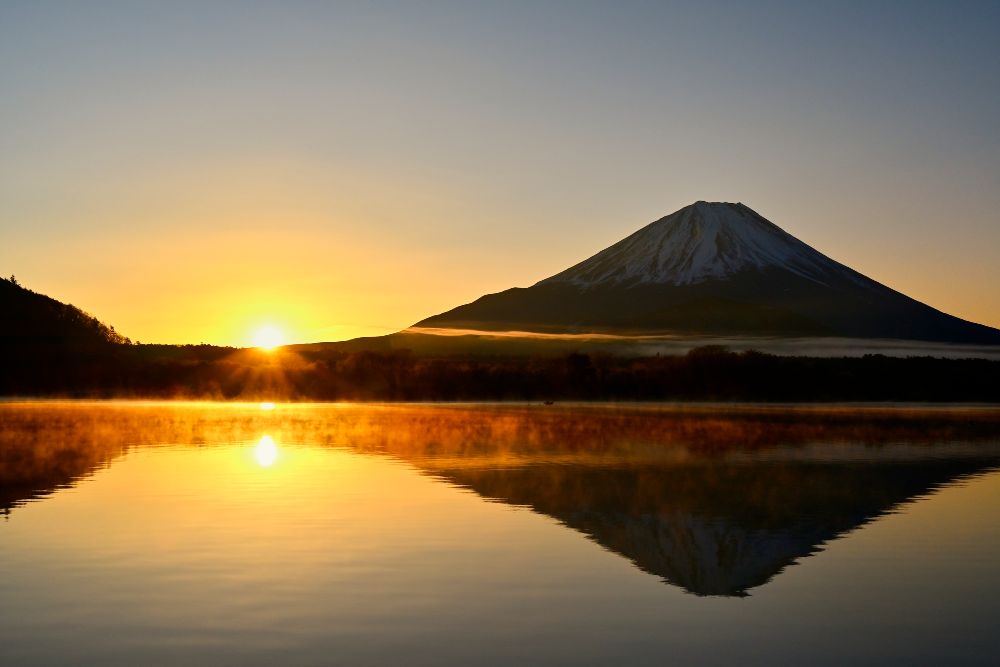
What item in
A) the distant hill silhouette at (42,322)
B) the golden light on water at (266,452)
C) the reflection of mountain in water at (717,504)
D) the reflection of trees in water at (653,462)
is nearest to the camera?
the reflection of mountain in water at (717,504)

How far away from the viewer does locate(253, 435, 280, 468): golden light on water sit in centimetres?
4444

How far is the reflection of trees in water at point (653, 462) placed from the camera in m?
26.3

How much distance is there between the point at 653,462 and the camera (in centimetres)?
4625

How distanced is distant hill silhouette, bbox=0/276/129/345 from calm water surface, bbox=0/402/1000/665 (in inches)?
5450

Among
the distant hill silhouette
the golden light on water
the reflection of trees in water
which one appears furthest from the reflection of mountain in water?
the distant hill silhouette

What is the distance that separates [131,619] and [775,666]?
8.82 m

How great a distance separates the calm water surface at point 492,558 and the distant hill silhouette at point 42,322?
138428 mm

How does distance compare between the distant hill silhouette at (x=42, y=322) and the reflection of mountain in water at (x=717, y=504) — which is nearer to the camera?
the reflection of mountain in water at (x=717, y=504)

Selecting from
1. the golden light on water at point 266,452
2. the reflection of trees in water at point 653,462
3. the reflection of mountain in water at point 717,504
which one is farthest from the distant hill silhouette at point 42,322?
the reflection of mountain in water at point 717,504

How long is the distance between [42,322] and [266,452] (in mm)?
148924

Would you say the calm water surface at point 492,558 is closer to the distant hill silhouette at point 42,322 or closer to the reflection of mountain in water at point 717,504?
the reflection of mountain in water at point 717,504

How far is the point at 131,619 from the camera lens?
1706cm

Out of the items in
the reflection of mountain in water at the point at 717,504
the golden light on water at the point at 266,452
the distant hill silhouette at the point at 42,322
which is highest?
the distant hill silhouette at the point at 42,322

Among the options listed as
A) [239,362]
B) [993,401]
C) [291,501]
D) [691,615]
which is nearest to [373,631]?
[691,615]
